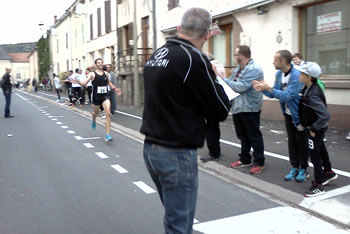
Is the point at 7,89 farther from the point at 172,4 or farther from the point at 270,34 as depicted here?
the point at 270,34

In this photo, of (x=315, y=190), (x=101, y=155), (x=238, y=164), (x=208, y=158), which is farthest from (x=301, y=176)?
(x=101, y=155)

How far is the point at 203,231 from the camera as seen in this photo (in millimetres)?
4008

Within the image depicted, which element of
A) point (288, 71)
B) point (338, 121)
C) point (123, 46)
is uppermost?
point (123, 46)

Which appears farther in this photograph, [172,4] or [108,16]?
[108,16]

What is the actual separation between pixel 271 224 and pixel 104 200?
2053mm

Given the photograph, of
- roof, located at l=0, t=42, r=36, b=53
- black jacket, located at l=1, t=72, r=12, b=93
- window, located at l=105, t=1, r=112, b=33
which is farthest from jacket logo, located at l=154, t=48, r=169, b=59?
roof, located at l=0, t=42, r=36, b=53

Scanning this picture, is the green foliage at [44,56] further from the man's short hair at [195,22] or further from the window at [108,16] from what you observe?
the man's short hair at [195,22]

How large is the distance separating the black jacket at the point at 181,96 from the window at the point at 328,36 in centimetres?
816

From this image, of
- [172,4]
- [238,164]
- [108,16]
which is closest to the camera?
[238,164]

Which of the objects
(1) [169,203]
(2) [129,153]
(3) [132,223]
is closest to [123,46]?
(2) [129,153]

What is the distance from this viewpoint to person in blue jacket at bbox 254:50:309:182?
5.12m

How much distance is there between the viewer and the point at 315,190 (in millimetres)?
4871

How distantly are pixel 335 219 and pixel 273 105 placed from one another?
24.0 ft

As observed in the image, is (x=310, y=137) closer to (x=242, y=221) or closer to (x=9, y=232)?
(x=242, y=221)
